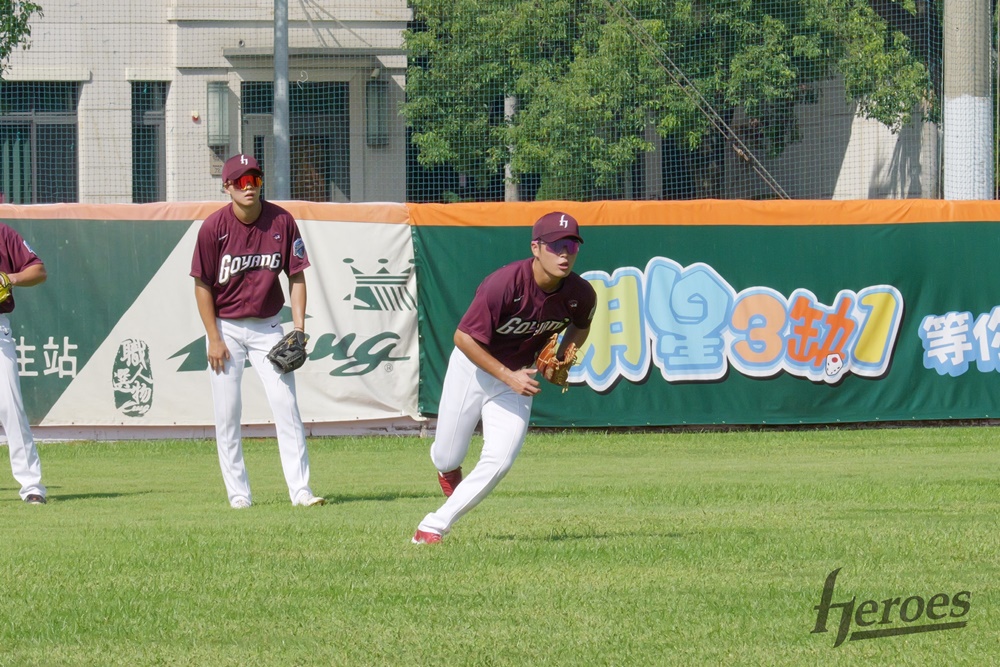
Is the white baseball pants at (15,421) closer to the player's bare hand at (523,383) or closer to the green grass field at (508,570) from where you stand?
the green grass field at (508,570)

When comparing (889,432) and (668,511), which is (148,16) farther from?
(668,511)

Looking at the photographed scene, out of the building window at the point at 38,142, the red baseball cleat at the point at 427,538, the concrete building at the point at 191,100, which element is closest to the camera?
the red baseball cleat at the point at 427,538

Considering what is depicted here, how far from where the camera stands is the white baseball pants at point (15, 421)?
827cm

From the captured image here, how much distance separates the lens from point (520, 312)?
20.2 ft

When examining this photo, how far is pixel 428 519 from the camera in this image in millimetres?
6223

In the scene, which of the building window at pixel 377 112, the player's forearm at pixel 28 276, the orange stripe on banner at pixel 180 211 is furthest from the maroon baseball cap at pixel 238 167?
the building window at pixel 377 112

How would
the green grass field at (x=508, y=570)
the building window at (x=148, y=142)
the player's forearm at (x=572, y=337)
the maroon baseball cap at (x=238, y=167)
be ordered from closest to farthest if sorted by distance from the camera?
the green grass field at (x=508, y=570), the player's forearm at (x=572, y=337), the maroon baseball cap at (x=238, y=167), the building window at (x=148, y=142)

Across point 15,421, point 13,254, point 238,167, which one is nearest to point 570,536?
point 238,167

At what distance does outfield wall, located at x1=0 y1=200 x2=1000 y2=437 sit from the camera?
12672mm

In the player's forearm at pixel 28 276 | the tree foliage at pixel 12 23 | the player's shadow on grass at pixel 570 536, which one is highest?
the tree foliage at pixel 12 23

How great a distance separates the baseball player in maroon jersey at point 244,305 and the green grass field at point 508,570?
0.35 meters

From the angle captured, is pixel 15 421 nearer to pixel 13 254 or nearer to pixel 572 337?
pixel 13 254

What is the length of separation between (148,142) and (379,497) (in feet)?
44.2

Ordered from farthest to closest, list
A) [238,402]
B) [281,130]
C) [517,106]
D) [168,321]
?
[517,106] < [281,130] < [168,321] < [238,402]
